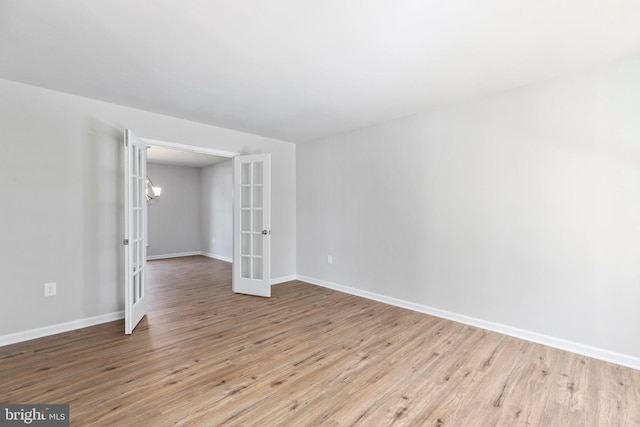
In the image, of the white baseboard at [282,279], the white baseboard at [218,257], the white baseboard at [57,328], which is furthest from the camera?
the white baseboard at [218,257]

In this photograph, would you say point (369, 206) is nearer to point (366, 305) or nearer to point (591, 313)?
point (366, 305)

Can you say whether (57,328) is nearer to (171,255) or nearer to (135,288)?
(135,288)

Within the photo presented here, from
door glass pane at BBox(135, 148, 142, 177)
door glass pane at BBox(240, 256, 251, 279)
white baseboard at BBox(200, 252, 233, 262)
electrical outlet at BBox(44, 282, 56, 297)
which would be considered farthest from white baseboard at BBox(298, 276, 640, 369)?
white baseboard at BBox(200, 252, 233, 262)

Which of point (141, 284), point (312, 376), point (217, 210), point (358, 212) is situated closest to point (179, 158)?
point (217, 210)

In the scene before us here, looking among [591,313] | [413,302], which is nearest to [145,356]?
[413,302]

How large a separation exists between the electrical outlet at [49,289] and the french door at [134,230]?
71 centimetres

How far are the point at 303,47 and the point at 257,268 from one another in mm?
3251

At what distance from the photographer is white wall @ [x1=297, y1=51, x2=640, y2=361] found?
7.94ft

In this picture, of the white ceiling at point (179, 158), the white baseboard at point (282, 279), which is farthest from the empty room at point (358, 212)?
the white ceiling at point (179, 158)

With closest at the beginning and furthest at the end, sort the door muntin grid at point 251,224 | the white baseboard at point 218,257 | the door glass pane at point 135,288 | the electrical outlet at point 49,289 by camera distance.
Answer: the electrical outlet at point 49,289, the door glass pane at point 135,288, the door muntin grid at point 251,224, the white baseboard at point 218,257

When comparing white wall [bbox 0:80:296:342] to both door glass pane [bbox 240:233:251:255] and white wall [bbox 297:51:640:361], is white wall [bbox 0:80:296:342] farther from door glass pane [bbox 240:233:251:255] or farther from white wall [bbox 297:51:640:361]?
white wall [bbox 297:51:640:361]

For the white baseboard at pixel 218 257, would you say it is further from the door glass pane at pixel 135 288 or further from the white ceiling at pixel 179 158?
the door glass pane at pixel 135 288

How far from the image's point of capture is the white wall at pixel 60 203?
2.76 metres

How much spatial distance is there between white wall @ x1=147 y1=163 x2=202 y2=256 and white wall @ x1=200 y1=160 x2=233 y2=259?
0.22m
